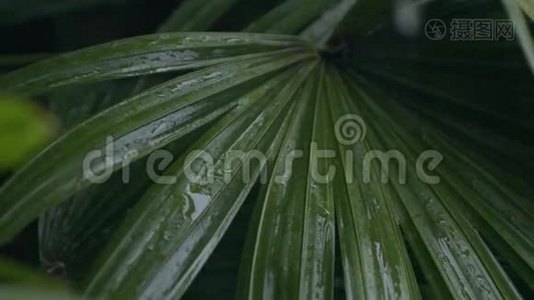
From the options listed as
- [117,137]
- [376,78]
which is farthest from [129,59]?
[376,78]

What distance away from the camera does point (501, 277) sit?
609mm

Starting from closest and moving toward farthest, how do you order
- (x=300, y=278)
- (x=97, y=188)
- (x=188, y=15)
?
(x=300, y=278)
(x=97, y=188)
(x=188, y=15)

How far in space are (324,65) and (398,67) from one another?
8cm

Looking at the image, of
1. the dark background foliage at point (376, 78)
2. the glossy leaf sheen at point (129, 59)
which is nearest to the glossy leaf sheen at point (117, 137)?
the glossy leaf sheen at point (129, 59)

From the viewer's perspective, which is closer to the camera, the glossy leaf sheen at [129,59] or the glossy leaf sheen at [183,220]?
the glossy leaf sheen at [183,220]

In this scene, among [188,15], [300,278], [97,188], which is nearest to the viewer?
[300,278]

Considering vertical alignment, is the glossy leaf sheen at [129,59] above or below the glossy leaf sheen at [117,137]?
above

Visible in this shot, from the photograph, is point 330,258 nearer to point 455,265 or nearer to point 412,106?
point 455,265

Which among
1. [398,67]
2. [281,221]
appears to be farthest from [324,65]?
[281,221]

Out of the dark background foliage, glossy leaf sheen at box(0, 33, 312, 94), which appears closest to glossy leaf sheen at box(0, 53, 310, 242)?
glossy leaf sheen at box(0, 33, 312, 94)

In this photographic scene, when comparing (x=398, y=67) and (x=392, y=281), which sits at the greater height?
(x=398, y=67)

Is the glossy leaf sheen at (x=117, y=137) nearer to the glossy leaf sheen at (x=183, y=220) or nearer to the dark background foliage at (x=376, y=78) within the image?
the glossy leaf sheen at (x=183, y=220)

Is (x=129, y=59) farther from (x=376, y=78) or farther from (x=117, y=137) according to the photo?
Result: (x=376, y=78)

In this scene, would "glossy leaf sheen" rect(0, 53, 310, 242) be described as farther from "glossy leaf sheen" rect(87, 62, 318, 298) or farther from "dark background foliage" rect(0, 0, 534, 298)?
"dark background foliage" rect(0, 0, 534, 298)
